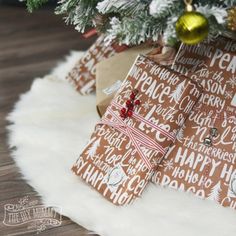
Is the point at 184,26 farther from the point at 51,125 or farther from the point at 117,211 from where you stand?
the point at 51,125

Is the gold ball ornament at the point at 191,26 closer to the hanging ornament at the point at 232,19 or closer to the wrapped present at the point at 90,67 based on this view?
the hanging ornament at the point at 232,19

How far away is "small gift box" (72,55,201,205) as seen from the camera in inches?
44.8

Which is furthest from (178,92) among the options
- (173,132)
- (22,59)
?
(22,59)

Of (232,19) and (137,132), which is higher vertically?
(232,19)

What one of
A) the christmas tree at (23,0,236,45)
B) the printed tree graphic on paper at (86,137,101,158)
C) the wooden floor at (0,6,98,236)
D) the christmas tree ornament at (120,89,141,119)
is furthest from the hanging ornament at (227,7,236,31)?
the wooden floor at (0,6,98,236)

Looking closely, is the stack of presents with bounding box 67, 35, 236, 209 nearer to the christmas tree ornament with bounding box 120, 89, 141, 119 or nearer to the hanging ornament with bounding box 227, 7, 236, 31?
the christmas tree ornament with bounding box 120, 89, 141, 119

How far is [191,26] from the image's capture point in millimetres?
879

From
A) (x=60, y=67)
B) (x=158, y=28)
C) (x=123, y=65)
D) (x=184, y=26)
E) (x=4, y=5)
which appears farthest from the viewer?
(x=4, y=5)

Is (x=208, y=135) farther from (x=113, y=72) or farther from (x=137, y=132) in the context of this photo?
(x=113, y=72)

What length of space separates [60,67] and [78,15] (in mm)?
706

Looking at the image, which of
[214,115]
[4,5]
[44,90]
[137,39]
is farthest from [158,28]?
[4,5]

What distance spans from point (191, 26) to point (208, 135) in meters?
0.36

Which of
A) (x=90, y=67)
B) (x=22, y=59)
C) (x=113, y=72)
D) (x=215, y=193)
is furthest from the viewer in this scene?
(x=22, y=59)

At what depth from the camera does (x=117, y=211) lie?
1103 millimetres
